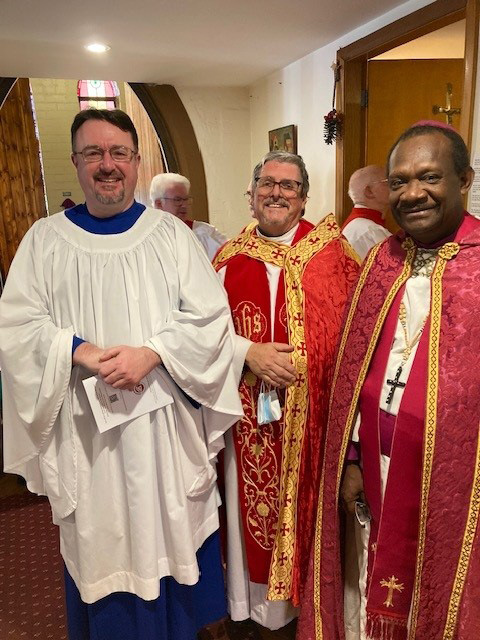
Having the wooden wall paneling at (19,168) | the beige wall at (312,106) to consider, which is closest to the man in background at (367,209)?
the beige wall at (312,106)

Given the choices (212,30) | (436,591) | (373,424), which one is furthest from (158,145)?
(436,591)

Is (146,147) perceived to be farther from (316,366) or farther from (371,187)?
(316,366)

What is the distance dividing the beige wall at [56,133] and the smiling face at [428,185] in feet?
23.0

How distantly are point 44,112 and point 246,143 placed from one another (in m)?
3.94

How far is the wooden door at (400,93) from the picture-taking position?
357 cm

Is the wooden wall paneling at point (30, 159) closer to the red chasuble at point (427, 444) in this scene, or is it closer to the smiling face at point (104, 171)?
the smiling face at point (104, 171)

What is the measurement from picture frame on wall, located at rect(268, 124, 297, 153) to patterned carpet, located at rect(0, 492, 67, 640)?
3263mm

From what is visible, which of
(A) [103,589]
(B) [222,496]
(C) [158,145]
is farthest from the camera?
(C) [158,145]

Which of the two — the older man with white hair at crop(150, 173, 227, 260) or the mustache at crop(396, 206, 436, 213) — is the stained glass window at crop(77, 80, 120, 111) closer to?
the older man with white hair at crop(150, 173, 227, 260)

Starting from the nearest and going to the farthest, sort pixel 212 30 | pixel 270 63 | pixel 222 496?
pixel 222 496 → pixel 212 30 → pixel 270 63

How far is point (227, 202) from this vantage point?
5309 mm

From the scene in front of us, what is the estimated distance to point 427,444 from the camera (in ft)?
4.60

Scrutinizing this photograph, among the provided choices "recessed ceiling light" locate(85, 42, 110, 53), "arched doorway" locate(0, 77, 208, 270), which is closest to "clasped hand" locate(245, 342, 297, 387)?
"recessed ceiling light" locate(85, 42, 110, 53)

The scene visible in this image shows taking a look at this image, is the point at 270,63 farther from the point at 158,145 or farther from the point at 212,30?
the point at 158,145
